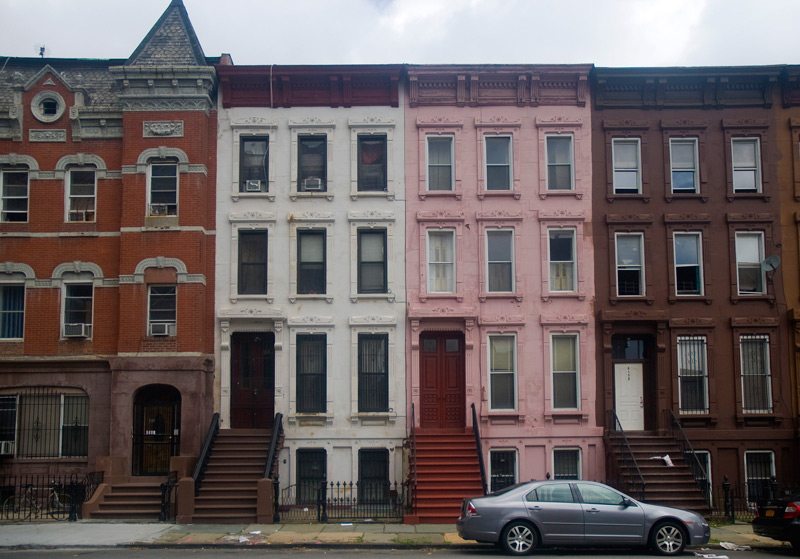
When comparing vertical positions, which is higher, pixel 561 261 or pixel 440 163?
pixel 440 163

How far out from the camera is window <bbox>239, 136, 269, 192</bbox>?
80.4ft

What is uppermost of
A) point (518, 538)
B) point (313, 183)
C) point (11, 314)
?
point (313, 183)

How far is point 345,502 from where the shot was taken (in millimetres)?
22828

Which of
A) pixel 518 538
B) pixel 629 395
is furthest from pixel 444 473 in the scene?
pixel 629 395

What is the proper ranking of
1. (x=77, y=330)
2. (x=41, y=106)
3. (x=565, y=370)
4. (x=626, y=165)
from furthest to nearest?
(x=626, y=165) → (x=41, y=106) → (x=565, y=370) → (x=77, y=330)

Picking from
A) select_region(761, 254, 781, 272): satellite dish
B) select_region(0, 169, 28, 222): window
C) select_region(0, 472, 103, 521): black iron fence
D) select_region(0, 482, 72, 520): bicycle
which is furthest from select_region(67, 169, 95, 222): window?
select_region(761, 254, 781, 272): satellite dish

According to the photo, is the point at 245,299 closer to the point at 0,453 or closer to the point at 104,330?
the point at 104,330

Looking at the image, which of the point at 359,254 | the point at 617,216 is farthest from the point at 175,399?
the point at 617,216

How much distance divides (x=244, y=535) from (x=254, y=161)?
1096 centimetres

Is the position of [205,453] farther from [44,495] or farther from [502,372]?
[502,372]

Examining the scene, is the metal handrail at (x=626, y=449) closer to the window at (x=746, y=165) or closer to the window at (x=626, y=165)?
the window at (x=626, y=165)

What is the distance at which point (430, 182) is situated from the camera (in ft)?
80.9

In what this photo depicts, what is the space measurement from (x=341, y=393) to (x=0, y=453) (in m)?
9.47

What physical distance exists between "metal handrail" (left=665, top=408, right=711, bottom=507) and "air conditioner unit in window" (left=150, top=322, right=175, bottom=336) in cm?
1404
